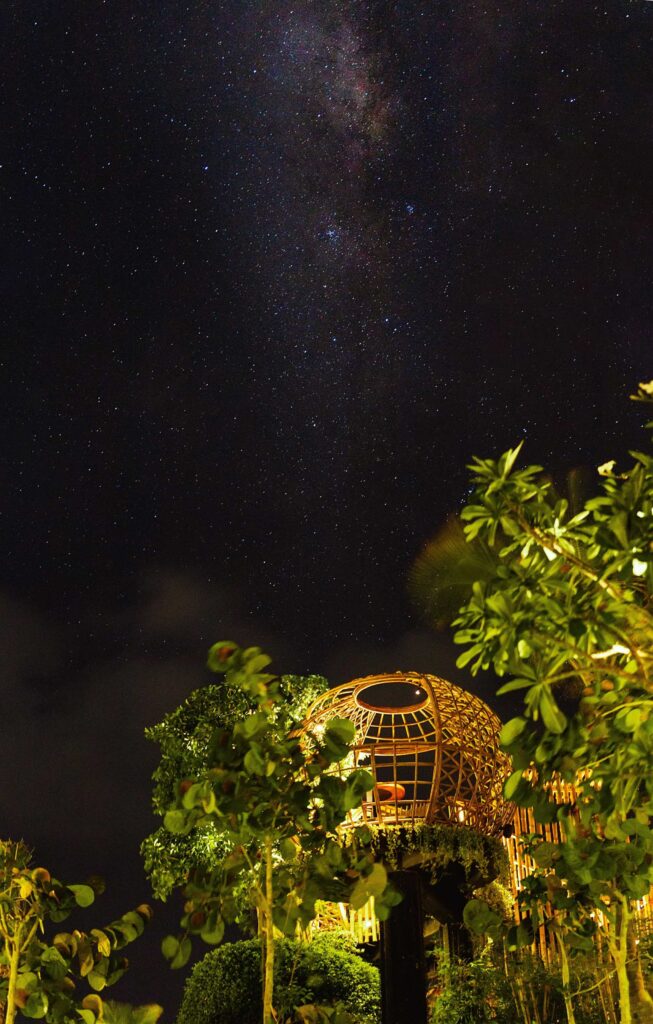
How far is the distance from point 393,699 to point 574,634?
294 inches

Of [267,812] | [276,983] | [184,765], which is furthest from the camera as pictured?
[184,765]

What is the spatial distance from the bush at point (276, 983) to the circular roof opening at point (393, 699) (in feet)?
6.95

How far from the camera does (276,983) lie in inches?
279

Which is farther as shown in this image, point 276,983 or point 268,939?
point 276,983

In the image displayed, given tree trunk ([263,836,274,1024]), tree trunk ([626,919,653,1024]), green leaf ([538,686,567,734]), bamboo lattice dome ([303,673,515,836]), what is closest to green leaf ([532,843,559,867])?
tree trunk ([263,836,274,1024])

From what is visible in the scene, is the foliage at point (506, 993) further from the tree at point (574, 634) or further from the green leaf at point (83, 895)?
the tree at point (574, 634)

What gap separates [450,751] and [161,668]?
6.09m

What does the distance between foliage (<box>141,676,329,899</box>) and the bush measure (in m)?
1.27

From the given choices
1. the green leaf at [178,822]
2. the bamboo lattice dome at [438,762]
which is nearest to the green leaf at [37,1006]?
the green leaf at [178,822]

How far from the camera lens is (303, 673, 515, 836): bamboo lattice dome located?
23.3 ft

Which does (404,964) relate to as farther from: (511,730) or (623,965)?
(511,730)

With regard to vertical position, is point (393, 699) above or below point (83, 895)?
above

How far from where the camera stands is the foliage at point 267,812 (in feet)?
7.20

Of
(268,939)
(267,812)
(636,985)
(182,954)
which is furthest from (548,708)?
(636,985)
